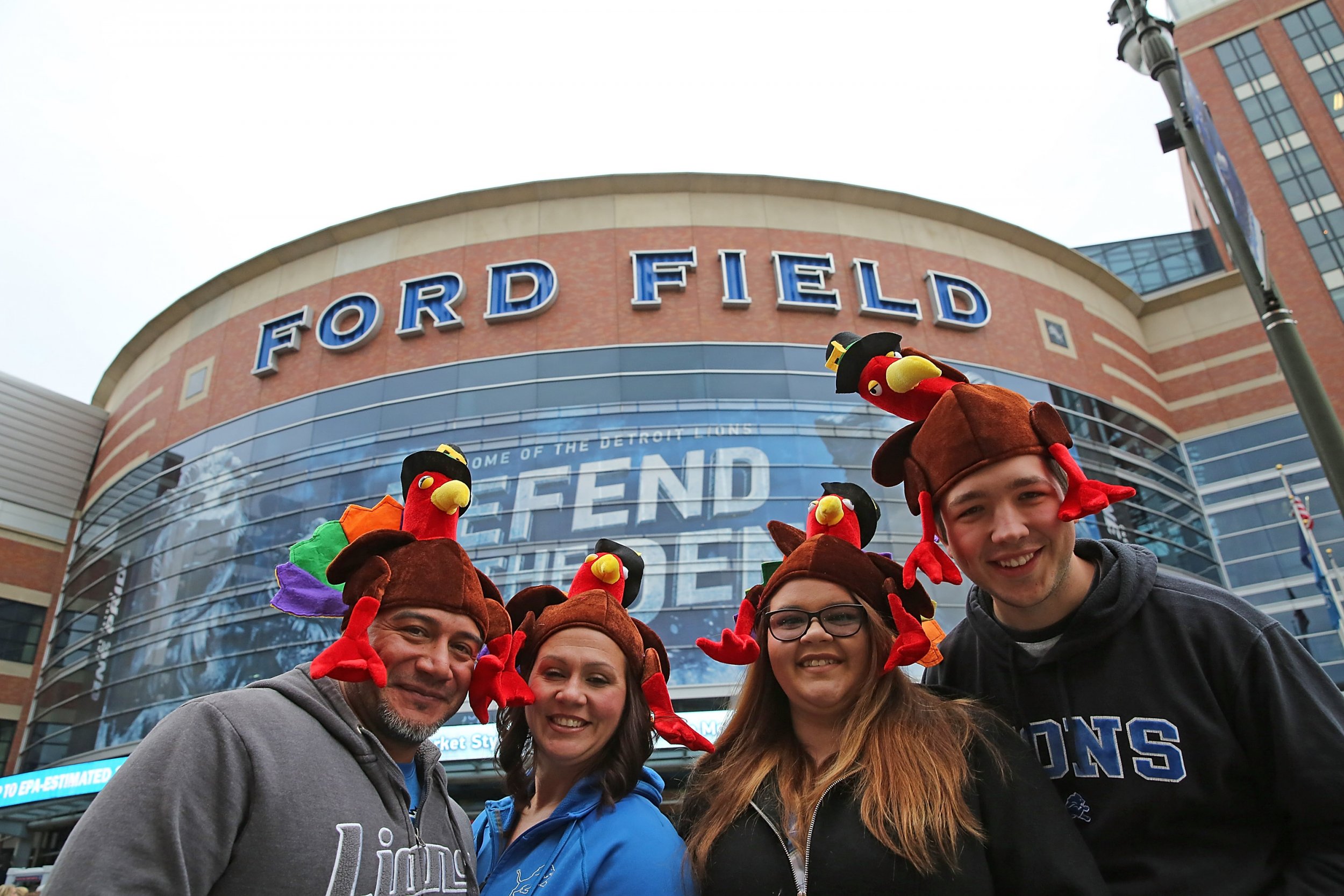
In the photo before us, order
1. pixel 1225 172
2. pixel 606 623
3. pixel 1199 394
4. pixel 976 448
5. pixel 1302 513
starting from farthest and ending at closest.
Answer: pixel 1199 394
pixel 1302 513
pixel 1225 172
pixel 606 623
pixel 976 448

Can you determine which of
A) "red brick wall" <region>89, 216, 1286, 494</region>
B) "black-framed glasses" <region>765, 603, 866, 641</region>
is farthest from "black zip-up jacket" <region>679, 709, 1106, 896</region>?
"red brick wall" <region>89, 216, 1286, 494</region>

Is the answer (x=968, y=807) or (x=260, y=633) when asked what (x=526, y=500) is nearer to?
(x=260, y=633)

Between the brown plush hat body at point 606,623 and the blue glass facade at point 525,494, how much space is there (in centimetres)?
1273

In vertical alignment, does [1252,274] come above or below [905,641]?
above

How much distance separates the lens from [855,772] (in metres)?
2.50

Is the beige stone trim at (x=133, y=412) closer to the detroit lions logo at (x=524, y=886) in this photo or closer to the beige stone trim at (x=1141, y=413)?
the detroit lions logo at (x=524, y=886)

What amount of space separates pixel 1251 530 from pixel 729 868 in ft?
84.8

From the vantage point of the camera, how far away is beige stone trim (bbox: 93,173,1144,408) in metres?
21.6

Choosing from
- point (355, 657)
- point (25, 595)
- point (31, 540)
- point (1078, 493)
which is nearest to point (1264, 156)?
point (1078, 493)

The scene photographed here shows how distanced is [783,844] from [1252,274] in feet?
17.3

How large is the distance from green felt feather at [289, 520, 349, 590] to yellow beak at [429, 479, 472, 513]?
47 cm

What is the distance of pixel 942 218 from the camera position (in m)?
22.9

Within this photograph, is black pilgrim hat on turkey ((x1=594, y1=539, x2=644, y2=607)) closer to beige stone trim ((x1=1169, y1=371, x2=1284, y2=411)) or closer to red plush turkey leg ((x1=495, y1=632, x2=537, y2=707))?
red plush turkey leg ((x1=495, y1=632, x2=537, y2=707))

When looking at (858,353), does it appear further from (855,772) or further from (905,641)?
(855,772)
